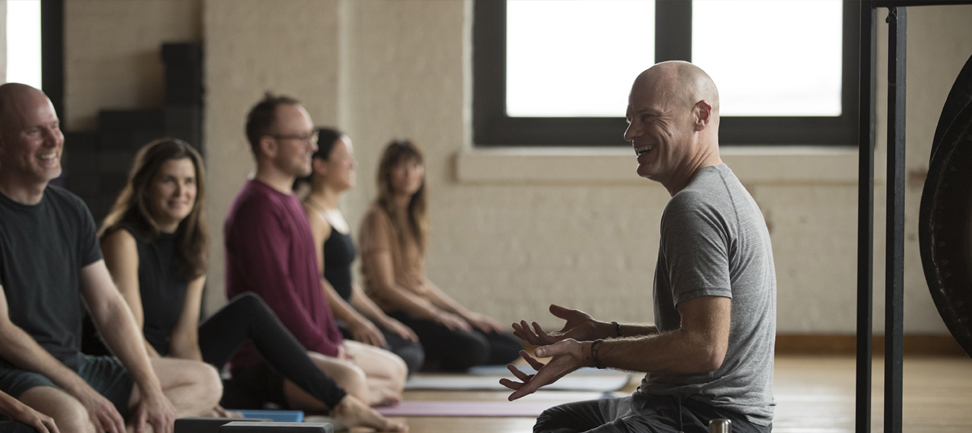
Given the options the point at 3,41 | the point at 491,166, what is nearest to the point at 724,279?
the point at 3,41

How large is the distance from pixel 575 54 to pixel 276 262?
9.13 feet

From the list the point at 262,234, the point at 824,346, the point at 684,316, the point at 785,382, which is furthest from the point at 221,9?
the point at 684,316

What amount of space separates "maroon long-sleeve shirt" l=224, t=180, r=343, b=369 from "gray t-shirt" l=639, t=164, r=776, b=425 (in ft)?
5.58

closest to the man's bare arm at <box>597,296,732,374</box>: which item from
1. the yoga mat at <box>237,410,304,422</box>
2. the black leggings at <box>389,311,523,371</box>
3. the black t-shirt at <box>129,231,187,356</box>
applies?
the yoga mat at <box>237,410,304,422</box>

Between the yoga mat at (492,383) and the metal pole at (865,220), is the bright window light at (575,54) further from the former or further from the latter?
the metal pole at (865,220)

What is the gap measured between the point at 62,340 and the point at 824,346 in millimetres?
4028

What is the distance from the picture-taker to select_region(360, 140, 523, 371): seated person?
4.27 m

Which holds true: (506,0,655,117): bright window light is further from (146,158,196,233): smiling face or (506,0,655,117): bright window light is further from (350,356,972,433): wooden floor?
(146,158,196,233): smiling face

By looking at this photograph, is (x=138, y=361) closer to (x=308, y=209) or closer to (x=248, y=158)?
(x=308, y=209)

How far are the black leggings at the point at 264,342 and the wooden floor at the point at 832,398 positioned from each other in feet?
1.11

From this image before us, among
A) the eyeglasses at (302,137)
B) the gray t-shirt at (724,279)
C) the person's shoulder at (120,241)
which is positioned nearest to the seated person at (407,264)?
the eyeglasses at (302,137)

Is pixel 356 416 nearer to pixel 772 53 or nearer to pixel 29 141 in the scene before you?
pixel 29 141

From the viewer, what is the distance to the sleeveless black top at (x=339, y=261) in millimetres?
3762

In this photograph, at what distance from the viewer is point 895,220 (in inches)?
72.7
